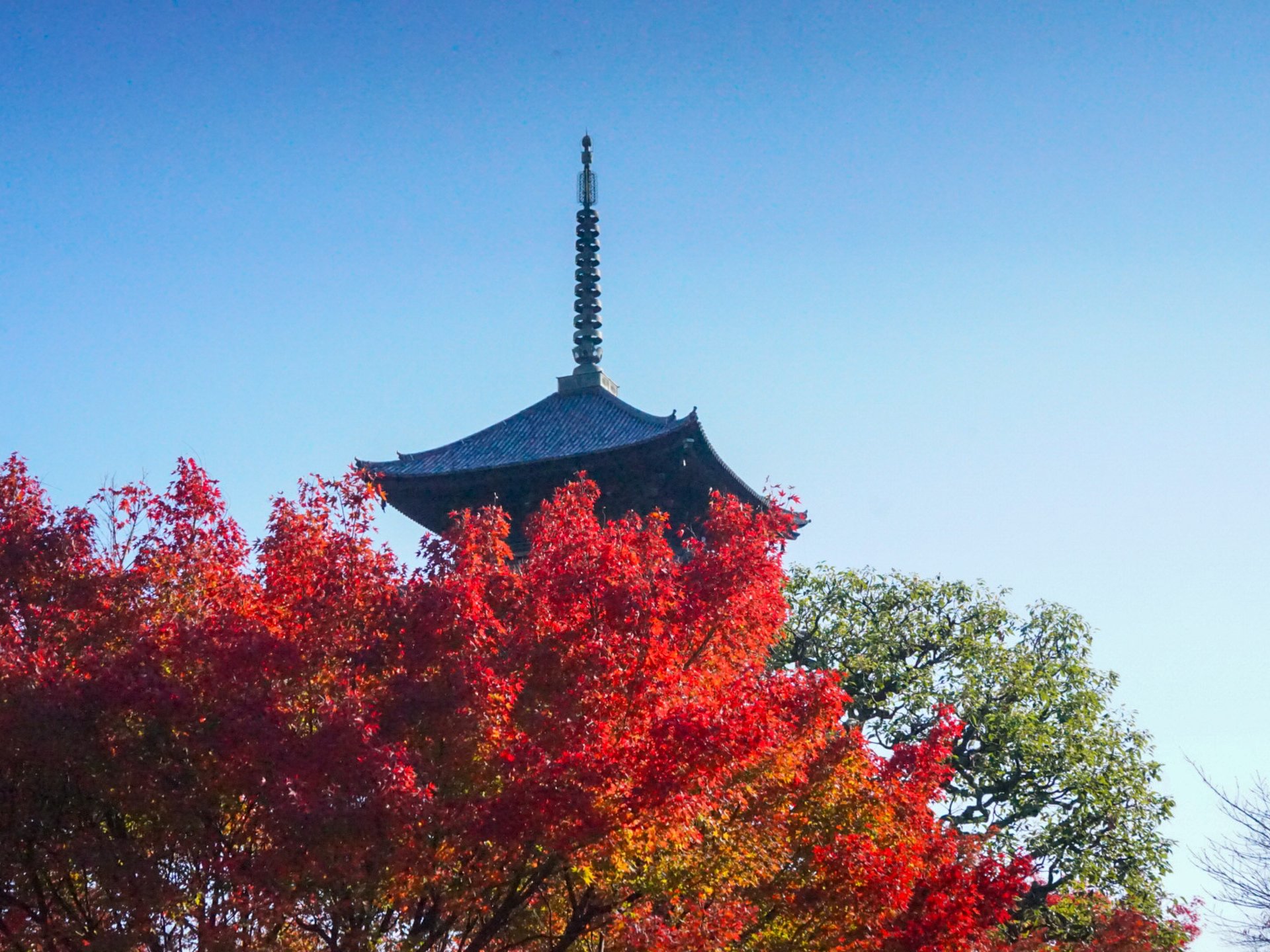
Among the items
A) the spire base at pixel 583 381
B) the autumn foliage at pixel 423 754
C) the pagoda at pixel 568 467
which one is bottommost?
the autumn foliage at pixel 423 754

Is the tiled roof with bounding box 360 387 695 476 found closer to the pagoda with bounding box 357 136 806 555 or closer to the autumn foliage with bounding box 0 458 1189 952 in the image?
the pagoda with bounding box 357 136 806 555

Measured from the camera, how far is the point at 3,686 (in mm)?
10852

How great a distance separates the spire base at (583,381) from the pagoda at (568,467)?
2.68ft

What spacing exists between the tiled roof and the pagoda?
34 millimetres

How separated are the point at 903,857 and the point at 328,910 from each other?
19.4 feet

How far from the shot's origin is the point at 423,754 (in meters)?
11.5

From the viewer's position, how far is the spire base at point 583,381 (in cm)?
3272

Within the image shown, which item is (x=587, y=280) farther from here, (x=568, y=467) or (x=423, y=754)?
(x=423, y=754)

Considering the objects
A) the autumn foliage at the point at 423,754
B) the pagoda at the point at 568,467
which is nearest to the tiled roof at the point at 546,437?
the pagoda at the point at 568,467

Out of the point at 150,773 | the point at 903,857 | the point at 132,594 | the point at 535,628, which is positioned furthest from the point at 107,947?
the point at 903,857

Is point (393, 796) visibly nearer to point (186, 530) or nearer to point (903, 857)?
point (186, 530)

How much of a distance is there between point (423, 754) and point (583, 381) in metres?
21.8

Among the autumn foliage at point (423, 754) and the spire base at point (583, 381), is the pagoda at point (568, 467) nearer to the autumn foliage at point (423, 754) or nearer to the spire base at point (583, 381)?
the spire base at point (583, 381)

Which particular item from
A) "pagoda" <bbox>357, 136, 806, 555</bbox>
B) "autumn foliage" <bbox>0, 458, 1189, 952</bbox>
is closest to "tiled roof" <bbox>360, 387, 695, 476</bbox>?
"pagoda" <bbox>357, 136, 806, 555</bbox>
